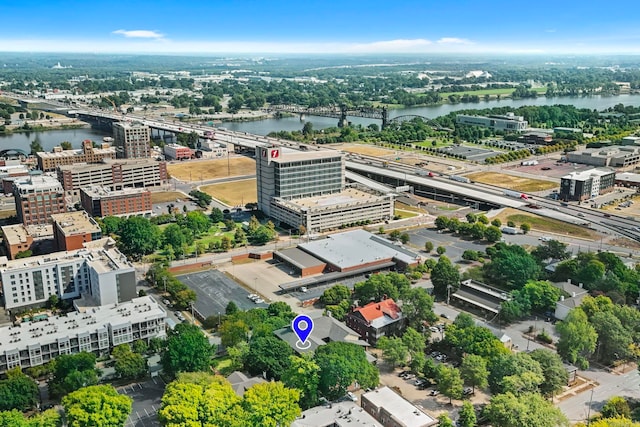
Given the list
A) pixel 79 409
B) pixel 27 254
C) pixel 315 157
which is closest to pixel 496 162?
pixel 315 157

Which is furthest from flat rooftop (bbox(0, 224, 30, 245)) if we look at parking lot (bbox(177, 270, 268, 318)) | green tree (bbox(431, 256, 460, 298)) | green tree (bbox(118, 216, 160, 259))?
green tree (bbox(431, 256, 460, 298))

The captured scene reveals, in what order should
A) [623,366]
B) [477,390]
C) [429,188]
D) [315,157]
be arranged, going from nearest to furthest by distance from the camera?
1. [477,390]
2. [623,366]
3. [315,157]
4. [429,188]

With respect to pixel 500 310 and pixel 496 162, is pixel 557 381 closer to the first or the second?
pixel 500 310

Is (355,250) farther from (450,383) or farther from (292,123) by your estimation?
(292,123)

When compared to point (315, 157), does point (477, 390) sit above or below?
below

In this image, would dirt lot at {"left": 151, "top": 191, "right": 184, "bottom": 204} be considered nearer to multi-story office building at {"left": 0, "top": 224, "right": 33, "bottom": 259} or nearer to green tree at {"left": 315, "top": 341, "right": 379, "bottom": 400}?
multi-story office building at {"left": 0, "top": 224, "right": 33, "bottom": 259}

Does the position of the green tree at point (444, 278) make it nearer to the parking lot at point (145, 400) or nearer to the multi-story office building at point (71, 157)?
the parking lot at point (145, 400)

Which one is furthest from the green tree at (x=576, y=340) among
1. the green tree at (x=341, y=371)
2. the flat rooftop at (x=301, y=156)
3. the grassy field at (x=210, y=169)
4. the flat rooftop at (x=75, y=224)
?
the grassy field at (x=210, y=169)
